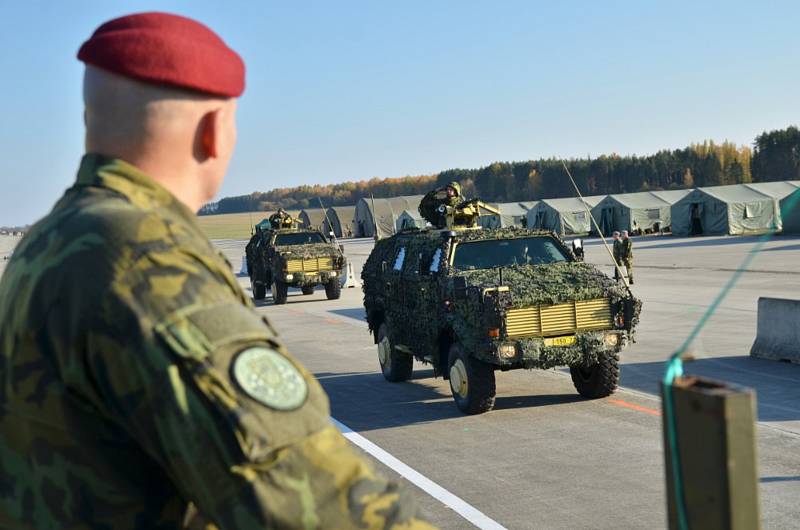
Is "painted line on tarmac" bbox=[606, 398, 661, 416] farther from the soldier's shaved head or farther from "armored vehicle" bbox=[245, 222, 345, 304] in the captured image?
"armored vehicle" bbox=[245, 222, 345, 304]

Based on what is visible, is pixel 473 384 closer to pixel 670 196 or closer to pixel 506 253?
pixel 506 253

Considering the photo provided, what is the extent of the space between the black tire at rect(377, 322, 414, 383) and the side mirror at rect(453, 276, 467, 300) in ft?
8.08

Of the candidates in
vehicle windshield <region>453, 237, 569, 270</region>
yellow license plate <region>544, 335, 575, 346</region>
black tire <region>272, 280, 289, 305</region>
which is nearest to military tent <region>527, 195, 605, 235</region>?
black tire <region>272, 280, 289, 305</region>

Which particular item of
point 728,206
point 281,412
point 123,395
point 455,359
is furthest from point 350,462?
point 728,206

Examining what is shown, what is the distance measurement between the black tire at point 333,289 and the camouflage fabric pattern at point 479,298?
14.1 m

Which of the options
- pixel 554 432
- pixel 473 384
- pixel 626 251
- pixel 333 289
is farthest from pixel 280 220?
pixel 554 432

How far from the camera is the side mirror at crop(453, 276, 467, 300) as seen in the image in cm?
1052

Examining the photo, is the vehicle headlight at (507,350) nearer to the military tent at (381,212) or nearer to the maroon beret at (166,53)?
the maroon beret at (166,53)

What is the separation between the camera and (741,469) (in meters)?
1.39

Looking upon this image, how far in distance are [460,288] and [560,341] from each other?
1117 millimetres

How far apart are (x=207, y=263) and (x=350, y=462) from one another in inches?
13.5

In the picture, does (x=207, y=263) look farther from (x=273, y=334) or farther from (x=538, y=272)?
(x=538, y=272)

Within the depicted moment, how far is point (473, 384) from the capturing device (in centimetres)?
1040

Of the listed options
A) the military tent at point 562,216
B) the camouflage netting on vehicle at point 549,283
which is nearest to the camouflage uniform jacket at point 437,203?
the camouflage netting on vehicle at point 549,283
